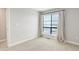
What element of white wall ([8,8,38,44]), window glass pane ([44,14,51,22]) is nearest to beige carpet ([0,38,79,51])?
white wall ([8,8,38,44])

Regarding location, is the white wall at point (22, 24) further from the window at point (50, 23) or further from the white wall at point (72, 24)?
the white wall at point (72, 24)

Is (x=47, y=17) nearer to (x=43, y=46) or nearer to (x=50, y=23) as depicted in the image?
(x=50, y=23)

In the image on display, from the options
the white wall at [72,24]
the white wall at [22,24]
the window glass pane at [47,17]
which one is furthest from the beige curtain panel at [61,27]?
the white wall at [22,24]

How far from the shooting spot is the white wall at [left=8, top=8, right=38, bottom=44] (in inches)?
70.8

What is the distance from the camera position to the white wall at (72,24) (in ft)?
5.82

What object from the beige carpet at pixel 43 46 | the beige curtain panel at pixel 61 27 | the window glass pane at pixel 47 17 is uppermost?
the window glass pane at pixel 47 17

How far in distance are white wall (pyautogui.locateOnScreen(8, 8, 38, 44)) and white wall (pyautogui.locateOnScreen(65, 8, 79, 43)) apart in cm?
66

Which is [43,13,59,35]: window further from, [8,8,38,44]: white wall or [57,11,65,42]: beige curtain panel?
[8,8,38,44]: white wall

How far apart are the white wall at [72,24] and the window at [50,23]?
0.22 meters

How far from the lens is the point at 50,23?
195cm

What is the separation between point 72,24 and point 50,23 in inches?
17.8
